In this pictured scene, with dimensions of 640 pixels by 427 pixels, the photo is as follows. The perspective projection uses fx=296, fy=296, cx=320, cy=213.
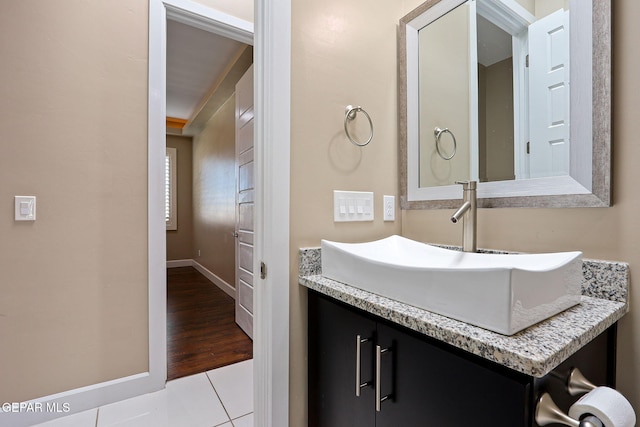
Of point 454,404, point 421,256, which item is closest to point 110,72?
point 421,256

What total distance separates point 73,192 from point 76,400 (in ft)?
3.62

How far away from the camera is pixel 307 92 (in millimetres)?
1087

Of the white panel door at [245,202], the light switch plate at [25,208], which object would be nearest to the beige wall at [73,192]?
the light switch plate at [25,208]

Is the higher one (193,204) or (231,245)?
(193,204)

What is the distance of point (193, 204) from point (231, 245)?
2.48 metres

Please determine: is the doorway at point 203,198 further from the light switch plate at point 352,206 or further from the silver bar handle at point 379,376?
the silver bar handle at point 379,376

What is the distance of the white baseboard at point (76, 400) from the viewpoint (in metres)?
1.44

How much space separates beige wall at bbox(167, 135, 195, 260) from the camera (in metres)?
5.73

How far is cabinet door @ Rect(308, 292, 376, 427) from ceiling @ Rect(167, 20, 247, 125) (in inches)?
106

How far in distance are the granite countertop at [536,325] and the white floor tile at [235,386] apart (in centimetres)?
114

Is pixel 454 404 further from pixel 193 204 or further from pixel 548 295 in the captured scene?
pixel 193 204

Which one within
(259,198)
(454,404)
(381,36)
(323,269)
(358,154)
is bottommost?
(454,404)

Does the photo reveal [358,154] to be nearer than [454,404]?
No

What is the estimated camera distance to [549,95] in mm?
934
